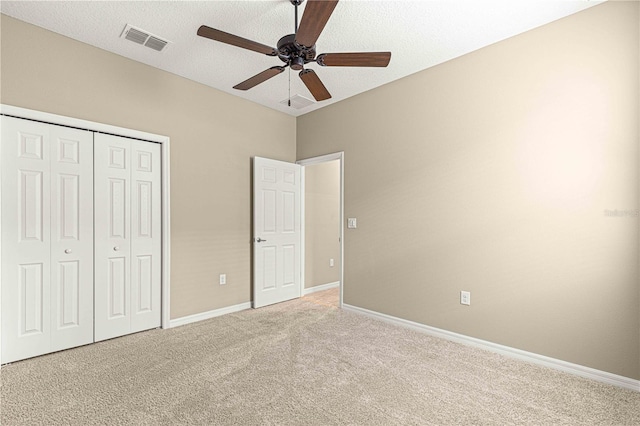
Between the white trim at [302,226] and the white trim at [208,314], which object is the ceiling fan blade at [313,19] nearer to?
the white trim at [302,226]

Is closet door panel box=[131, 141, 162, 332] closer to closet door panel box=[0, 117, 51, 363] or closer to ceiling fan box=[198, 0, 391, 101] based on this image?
closet door panel box=[0, 117, 51, 363]

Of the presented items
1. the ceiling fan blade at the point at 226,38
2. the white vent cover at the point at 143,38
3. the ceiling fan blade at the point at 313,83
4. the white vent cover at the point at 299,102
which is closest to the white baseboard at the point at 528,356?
the ceiling fan blade at the point at 313,83

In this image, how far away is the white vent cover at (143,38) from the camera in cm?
269

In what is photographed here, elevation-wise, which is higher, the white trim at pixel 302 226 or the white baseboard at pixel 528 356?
the white trim at pixel 302 226

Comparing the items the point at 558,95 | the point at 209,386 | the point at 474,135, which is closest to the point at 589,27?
the point at 558,95

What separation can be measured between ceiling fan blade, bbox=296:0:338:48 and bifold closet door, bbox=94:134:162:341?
219cm

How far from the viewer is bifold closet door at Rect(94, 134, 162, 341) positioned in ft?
9.90

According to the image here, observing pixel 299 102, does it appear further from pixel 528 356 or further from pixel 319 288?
pixel 528 356

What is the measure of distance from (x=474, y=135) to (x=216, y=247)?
305 cm

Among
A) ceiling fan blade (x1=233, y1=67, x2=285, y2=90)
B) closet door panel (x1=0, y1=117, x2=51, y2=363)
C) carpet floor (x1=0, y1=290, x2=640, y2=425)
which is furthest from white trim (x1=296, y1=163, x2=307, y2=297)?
closet door panel (x1=0, y1=117, x2=51, y2=363)

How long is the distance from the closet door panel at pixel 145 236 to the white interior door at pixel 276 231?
3.83ft

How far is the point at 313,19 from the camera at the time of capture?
5.84 ft

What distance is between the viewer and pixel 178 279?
11.6 ft

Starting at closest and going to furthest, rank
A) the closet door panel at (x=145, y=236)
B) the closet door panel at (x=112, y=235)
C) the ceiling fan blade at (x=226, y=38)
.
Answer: the ceiling fan blade at (x=226, y=38) < the closet door panel at (x=112, y=235) < the closet door panel at (x=145, y=236)
